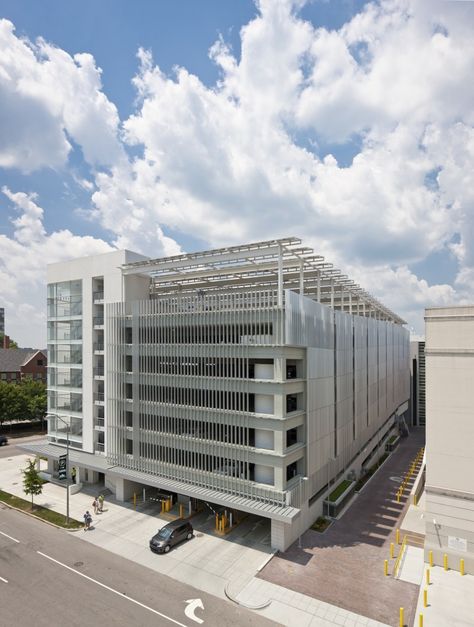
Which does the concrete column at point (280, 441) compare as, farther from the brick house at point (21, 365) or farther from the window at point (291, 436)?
the brick house at point (21, 365)

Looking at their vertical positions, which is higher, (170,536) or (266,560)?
(170,536)

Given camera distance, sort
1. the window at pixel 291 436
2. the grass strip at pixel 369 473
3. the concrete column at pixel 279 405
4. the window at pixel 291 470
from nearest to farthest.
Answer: the concrete column at pixel 279 405 < the window at pixel 291 470 < the window at pixel 291 436 < the grass strip at pixel 369 473

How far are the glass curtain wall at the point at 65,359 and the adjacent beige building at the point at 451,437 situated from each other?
34390mm

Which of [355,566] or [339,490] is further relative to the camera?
[339,490]

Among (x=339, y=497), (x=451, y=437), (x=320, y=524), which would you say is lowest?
(x=320, y=524)

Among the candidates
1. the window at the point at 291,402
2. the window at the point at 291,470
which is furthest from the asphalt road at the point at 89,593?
the window at the point at 291,402

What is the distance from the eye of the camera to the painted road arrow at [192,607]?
21.0m

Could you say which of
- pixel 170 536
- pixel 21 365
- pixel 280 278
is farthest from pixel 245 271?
pixel 21 365

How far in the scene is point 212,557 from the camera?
1071 inches

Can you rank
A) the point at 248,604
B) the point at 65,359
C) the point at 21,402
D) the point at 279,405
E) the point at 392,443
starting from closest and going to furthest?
the point at 248,604 → the point at 279,405 → the point at 65,359 → the point at 392,443 → the point at 21,402

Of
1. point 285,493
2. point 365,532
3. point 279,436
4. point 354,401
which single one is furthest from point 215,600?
point 354,401

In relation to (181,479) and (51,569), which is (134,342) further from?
(51,569)

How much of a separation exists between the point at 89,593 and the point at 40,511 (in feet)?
49.4

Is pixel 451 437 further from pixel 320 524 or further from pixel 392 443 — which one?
pixel 392 443
